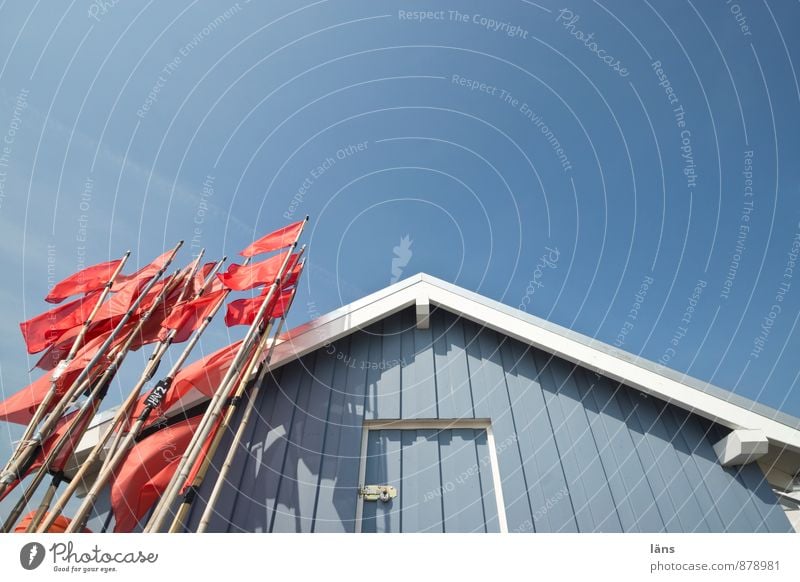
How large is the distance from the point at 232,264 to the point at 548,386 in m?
3.82

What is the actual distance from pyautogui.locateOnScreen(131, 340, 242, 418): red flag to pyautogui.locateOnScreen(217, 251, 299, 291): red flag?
29.4 inches

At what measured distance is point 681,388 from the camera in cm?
357

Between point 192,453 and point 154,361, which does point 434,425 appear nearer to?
point 192,453

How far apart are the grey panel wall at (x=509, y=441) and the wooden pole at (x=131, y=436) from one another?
34.8 inches

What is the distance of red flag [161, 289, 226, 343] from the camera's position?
11.4 ft

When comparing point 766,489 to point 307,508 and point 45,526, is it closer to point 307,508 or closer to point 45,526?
point 307,508

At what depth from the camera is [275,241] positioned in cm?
423

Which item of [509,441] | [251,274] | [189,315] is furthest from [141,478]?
[509,441]

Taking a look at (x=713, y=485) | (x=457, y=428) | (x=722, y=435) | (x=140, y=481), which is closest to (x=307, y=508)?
(x=140, y=481)

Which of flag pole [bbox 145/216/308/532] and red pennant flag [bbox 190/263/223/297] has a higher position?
red pennant flag [bbox 190/263/223/297]

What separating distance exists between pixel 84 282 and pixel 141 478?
2494mm
